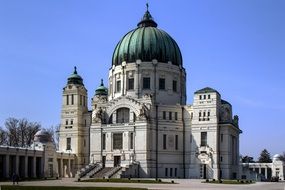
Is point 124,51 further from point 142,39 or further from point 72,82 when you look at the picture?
point 72,82

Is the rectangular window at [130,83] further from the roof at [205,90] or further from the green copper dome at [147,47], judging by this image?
the roof at [205,90]

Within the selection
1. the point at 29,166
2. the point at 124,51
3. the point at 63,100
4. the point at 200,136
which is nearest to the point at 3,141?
the point at 63,100

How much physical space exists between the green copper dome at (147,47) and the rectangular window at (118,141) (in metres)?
17.1

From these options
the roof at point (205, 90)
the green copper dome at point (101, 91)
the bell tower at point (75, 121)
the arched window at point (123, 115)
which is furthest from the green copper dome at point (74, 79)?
the roof at point (205, 90)

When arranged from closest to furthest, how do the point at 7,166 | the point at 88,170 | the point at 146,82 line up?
the point at 7,166 < the point at 88,170 < the point at 146,82

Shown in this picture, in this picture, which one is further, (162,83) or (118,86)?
(118,86)

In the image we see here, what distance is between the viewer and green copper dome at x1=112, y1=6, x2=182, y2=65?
105 metres

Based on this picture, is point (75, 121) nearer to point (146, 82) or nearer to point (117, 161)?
point (117, 161)

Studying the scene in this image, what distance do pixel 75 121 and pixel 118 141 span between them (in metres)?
13.9

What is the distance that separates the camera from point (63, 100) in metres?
110

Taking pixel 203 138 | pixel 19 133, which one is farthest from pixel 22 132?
pixel 203 138

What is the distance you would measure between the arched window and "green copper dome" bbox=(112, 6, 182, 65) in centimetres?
1172

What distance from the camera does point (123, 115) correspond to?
329 ft

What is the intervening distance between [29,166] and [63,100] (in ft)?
72.7
